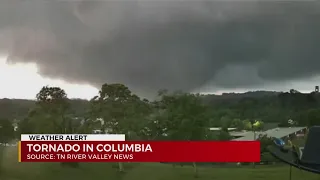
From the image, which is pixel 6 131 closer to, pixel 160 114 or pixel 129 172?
pixel 129 172

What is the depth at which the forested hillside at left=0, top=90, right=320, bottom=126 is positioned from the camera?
4992mm

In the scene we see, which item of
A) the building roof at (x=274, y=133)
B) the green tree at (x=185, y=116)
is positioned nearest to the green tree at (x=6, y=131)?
the green tree at (x=185, y=116)

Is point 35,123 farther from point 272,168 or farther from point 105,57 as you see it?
point 272,168

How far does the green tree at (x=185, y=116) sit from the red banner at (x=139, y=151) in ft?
0.23

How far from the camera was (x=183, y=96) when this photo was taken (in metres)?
5.02

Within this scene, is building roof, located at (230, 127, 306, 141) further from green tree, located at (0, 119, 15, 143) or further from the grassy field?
green tree, located at (0, 119, 15, 143)

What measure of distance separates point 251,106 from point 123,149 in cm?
117

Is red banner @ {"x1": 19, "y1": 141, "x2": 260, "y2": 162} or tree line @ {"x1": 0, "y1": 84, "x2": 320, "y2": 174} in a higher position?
tree line @ {"x1": 0, "y1": 84, "x2": 320, "y2": 174}

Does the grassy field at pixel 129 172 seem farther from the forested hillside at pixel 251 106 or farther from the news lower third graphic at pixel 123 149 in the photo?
the forested hillside at pixel 251 106

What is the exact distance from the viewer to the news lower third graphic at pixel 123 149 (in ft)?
16.3

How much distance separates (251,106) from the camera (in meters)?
5.03

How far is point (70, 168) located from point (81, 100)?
601mm

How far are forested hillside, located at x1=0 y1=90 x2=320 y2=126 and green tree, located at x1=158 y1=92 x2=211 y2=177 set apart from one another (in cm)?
8

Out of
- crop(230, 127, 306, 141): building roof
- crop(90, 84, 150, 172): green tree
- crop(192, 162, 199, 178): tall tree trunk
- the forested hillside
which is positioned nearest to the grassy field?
crop(192, 162, 199, 178): tall tree trunk
